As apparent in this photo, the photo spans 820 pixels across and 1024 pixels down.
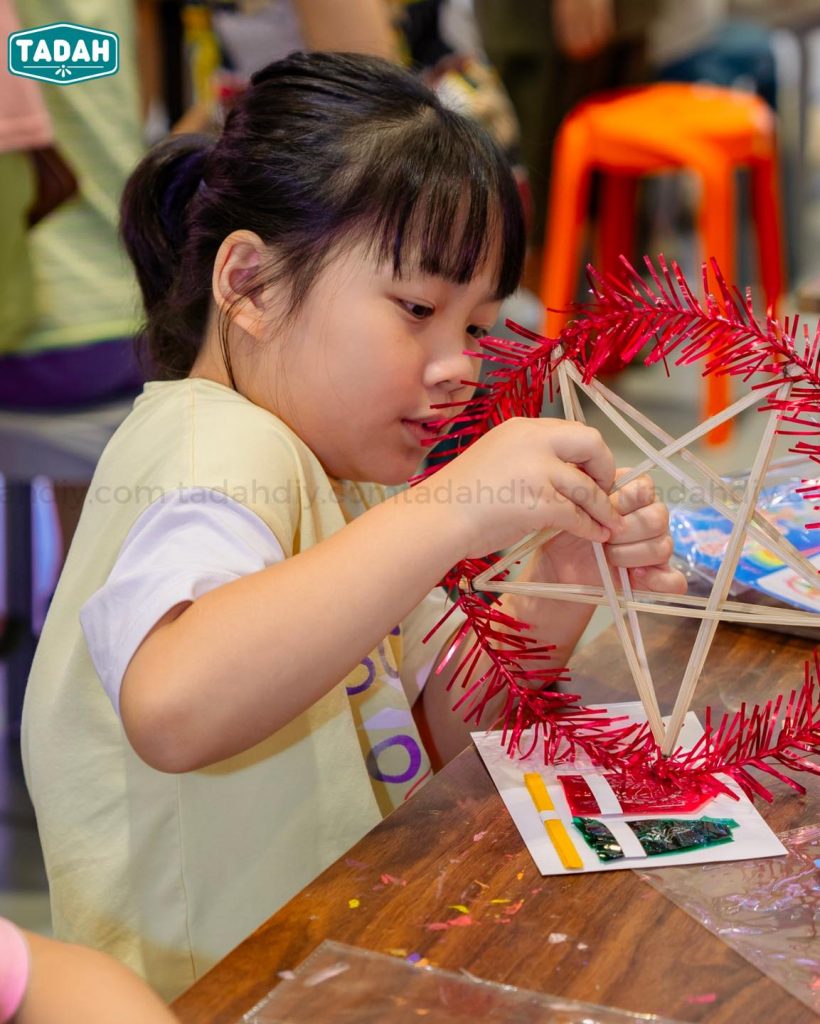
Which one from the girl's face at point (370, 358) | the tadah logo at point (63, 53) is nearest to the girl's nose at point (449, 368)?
the girl's face at point (370, 358)

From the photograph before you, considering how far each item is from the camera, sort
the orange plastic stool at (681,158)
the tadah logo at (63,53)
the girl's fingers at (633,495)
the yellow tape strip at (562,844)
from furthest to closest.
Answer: the orange plastic stool at (681,158) < the tadah logo at (63,53) < the girl's fingers at (633,495) < the yellow tape strip at (562,844)

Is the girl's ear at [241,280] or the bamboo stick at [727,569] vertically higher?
the girl's ear at [241,280]

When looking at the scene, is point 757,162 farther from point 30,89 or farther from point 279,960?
point 279,960

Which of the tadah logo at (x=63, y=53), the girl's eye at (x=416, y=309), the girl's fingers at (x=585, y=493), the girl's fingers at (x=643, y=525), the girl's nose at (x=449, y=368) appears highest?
the tadah logo at (x=63, y=53)

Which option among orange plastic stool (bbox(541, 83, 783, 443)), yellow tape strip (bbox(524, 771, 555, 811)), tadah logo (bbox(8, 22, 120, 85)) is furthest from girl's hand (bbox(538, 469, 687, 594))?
orange plastic stool (bbox(541, 83, 783, 443))

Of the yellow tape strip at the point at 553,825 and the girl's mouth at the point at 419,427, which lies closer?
the yellow tape strip at the point at 553,825

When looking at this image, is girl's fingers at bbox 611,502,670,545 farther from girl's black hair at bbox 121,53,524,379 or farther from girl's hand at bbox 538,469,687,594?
girl's black hair at bbox 121,53,524,379

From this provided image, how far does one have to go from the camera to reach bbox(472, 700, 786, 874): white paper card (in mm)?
597

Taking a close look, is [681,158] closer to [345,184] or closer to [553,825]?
[345,184]

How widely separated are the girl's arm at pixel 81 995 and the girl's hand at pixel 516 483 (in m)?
0.28

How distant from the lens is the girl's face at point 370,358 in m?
0.78

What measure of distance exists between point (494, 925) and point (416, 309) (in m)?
0.39

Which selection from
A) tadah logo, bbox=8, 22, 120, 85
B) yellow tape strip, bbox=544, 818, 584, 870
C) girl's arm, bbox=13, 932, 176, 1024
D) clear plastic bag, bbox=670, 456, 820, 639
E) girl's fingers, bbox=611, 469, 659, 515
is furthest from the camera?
tadah logo, bbox=8, 22, 120, 85

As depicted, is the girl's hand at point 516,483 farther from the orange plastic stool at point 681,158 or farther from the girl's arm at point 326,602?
the orange plastic stool at point 681,158
